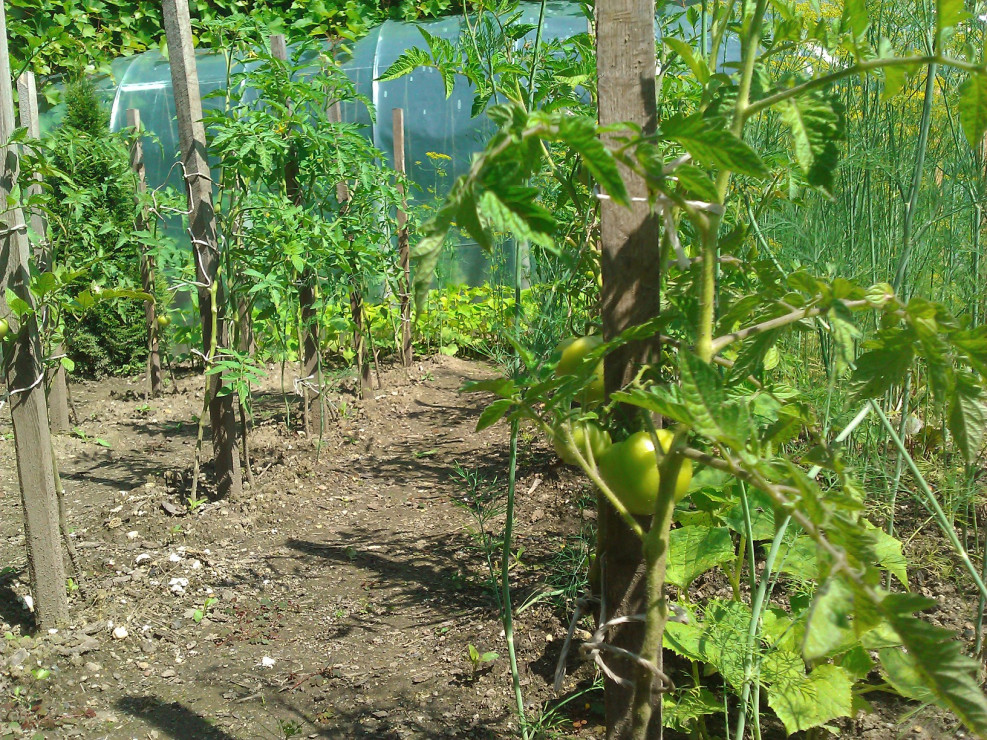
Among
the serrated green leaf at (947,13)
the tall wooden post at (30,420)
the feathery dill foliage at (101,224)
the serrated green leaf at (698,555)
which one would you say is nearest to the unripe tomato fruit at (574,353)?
the serrated green leaf at (947,13)

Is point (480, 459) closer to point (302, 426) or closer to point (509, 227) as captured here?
point (302, 426)

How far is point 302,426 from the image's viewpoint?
16.0 ft

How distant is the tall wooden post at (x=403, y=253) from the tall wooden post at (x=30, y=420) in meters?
3.16

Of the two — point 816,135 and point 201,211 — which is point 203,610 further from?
point 816,135

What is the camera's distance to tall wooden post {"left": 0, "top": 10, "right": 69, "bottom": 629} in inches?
97.1

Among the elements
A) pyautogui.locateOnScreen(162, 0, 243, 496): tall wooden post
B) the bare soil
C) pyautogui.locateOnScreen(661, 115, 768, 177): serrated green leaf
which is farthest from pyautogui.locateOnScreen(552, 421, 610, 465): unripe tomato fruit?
pyautogui.locateOnScreen(162, 0, 243, 496): tall wooden post

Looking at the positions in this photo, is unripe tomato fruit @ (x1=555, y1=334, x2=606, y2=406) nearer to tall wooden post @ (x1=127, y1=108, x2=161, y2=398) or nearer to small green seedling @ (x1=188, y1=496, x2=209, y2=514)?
small green seedling @ (x1=188, y1=496, x2=209, y2=514)

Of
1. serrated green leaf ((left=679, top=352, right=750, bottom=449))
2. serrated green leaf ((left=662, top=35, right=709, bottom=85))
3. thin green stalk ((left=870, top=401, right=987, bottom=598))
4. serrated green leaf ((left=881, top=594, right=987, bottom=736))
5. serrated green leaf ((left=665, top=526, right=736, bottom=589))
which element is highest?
serrated green leaf ((left=662, top=35, right=709, bottom=85))

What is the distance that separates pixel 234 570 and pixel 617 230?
2375 mm

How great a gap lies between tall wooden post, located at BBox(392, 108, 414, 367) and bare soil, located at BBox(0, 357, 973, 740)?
62.8 inches

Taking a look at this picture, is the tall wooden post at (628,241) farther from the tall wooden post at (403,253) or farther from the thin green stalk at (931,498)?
the tall wooden post at (403,253)

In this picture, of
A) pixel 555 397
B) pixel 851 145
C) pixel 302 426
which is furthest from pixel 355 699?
pixel 302 426

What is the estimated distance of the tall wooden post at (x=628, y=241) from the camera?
1183 millimetres

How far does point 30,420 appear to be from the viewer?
8.25ft
